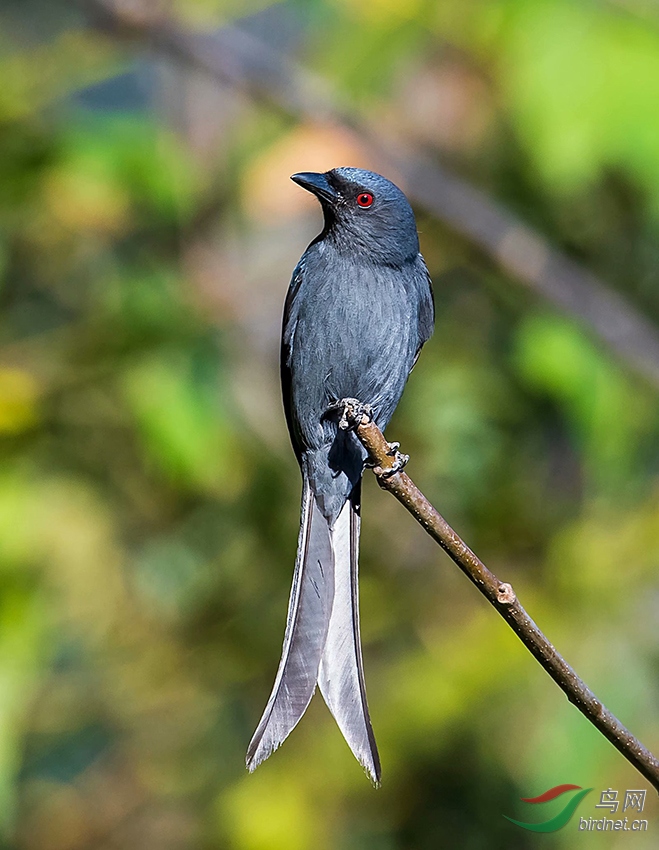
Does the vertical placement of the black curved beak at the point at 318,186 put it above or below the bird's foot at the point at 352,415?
above

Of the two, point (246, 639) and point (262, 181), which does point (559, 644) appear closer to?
point (246, 639)

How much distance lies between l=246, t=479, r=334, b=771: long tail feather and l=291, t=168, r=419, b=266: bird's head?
2.58 ft

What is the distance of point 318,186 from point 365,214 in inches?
7.3

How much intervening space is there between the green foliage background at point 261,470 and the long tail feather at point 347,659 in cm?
105

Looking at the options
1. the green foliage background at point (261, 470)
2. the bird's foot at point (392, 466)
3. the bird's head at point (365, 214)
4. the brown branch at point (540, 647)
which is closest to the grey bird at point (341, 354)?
the bird's head at point (365, 214)

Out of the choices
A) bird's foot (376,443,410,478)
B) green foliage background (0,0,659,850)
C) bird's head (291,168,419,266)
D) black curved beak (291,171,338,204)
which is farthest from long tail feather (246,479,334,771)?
green foliage background (0,0,659,850)

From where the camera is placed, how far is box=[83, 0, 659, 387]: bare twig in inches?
176

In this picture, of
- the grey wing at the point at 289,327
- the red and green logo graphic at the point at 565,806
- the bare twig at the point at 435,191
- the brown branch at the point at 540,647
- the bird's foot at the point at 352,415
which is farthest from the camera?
the bare twig at the point at 435,191

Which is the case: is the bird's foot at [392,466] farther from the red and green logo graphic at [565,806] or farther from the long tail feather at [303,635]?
the red and green logo graphic at [565,806]

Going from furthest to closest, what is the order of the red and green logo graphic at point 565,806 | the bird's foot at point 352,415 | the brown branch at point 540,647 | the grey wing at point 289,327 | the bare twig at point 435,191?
the bare twig at point 435,191 → the red and green logo graphic at point 565,806 → the grey wing at point 289,327 → the bird's foot at point 352,415 → the brown branch at point 540,647

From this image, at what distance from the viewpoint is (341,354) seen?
10.4 feet

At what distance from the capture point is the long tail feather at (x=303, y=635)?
7.92 ft

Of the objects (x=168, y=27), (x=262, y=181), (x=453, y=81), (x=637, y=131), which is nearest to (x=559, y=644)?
(x=637, y=131)

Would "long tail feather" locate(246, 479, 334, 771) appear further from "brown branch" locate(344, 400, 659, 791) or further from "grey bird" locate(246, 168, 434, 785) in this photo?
"brown branch" locate(344, 400, 659, 791)
